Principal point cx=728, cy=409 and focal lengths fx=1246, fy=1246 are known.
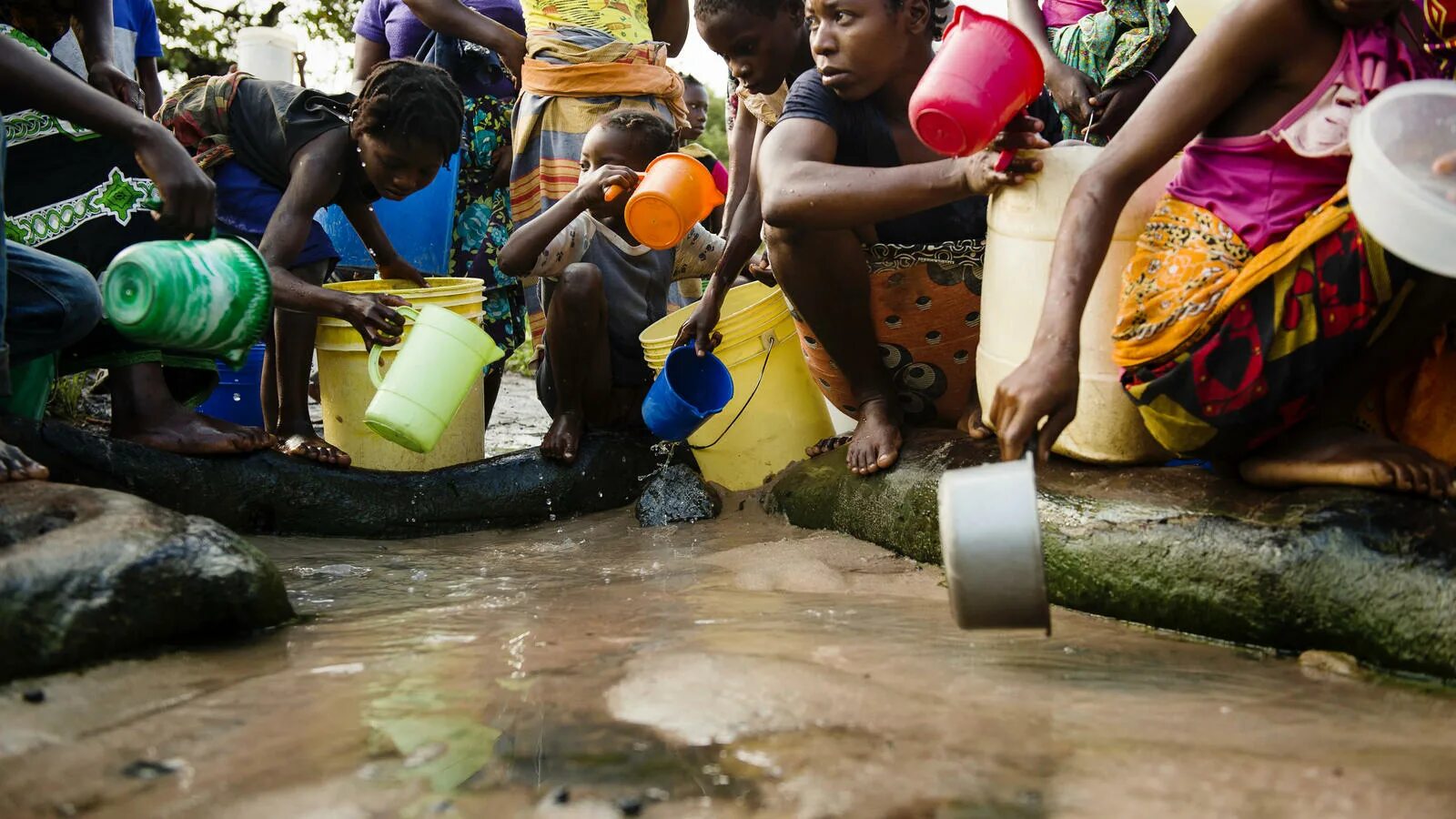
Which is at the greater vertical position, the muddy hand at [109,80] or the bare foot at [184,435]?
the muddy hand at [109,80]

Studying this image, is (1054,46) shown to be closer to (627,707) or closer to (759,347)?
(759,347)

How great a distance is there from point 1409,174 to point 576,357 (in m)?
2.43

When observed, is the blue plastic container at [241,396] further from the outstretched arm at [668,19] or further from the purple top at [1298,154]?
the purple top at [1298,154]

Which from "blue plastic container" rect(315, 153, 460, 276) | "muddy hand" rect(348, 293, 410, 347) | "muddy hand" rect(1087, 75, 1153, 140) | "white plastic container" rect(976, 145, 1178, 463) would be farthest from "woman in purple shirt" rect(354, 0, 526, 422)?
"white plastic container" rect(976, 145, 1178, 463)

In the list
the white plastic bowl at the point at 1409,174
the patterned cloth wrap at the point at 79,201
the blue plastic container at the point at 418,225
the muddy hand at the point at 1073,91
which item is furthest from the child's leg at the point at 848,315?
the blue plastic container at the point at 418,225

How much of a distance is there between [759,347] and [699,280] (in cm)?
114

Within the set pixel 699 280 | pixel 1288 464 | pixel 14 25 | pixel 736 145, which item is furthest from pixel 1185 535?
pixel 14 25

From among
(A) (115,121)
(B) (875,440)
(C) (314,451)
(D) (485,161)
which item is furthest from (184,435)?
(D) (485,161)

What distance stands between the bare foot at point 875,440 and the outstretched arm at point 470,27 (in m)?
2.09

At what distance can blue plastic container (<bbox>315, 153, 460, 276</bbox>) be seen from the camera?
4402mm

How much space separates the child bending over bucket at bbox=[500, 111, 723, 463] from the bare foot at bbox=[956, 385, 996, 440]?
46.3 inches

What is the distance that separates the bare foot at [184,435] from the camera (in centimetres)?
320

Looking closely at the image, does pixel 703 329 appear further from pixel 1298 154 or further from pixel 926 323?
pixel 1298 154

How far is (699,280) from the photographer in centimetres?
463
